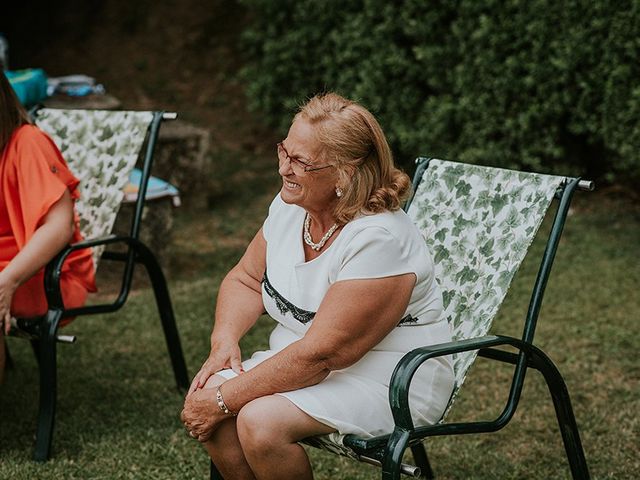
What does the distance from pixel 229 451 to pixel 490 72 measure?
4.40 metres

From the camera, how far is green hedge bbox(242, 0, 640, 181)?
6070 millimetres

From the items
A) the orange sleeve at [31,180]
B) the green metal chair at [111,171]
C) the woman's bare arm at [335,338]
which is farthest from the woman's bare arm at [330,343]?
the green metal chair at [111,171]

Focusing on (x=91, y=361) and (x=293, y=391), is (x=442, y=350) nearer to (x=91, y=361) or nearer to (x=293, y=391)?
(x=293, y=391)

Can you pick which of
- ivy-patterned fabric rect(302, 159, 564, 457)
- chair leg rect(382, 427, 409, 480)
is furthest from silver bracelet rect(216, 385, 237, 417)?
ivy-patterned fabric rect(302, 159, 564, 457)

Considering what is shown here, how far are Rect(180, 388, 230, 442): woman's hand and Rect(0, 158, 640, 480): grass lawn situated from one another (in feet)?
2.74

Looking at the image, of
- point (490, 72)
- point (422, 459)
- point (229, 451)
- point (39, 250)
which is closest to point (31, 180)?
point (39, 250)

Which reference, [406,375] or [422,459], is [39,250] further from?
[406,375]

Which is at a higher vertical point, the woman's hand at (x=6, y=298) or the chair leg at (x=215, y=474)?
the woman's hand at (x=6, y=298)

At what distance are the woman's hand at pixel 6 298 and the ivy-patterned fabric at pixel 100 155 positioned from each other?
650mm

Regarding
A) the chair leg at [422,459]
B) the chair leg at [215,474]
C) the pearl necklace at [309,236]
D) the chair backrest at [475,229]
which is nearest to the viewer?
the pearl necklace at [309,236]

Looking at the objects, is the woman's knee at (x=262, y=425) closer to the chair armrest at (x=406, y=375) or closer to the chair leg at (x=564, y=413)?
the chair armrest at (x=406, y=375)

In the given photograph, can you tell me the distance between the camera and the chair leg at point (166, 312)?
4.14 metres

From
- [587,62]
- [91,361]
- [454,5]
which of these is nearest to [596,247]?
[587,62]

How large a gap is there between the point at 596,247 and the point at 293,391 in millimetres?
3958
